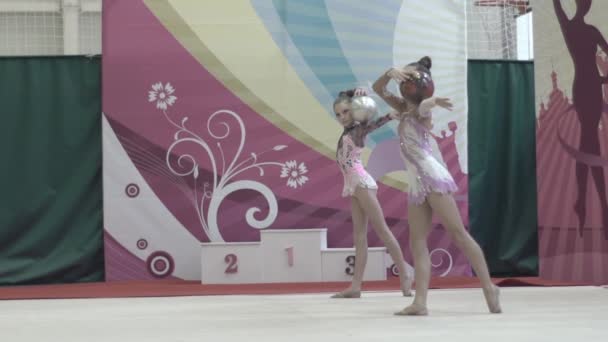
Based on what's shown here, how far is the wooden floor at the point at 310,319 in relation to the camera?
171 inches

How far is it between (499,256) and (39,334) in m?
6.04

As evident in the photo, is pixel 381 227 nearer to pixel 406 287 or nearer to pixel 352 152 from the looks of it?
pixel 406 287

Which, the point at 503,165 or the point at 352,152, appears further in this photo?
the point at 503,165

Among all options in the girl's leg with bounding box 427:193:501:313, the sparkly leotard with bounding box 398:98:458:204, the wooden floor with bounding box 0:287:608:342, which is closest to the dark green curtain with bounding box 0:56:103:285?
the wooden floor with bounding box 0:287:608:342

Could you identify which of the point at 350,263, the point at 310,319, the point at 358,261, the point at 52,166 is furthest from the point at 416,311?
the point at 52,166

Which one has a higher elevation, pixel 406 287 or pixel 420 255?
pixel 420 255

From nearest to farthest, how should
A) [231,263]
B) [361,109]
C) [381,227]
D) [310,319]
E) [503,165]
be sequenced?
1. [310,319]
2. [381,227]
3. [361,109]
4. [231,263]
5. [503,165]

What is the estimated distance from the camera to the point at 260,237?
9312 mm

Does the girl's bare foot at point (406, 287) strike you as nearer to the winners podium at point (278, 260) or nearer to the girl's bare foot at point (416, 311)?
the girl's bare foot at point (416, 311)

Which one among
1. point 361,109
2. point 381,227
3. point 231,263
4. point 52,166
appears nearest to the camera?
point 381,227

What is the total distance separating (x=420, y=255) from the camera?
538cm

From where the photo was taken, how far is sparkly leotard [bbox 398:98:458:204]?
5.34 m

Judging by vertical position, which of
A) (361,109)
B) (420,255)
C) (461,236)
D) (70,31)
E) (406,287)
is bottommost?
(406,287)

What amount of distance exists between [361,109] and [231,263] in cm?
251
